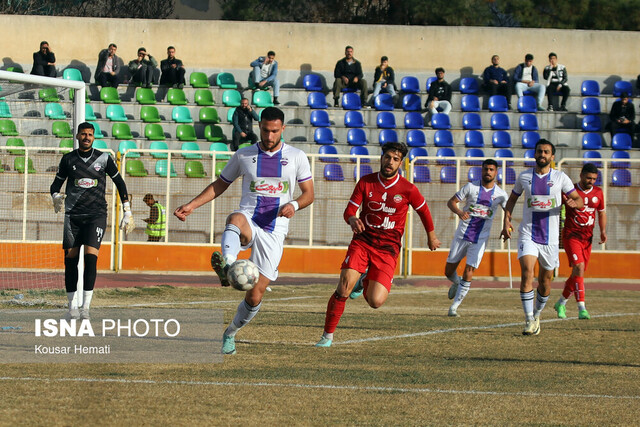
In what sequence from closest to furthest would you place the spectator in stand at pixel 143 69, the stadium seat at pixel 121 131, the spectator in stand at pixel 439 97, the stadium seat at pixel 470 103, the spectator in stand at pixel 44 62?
1. the stadium seat at pixel 121 131
2. the spectator in stand at pixel 44 62
3. the spectator in stand at pixel 439 97
4. the spectator in stand at pixel 143 69
5. the stadium seat at pixel 470 103

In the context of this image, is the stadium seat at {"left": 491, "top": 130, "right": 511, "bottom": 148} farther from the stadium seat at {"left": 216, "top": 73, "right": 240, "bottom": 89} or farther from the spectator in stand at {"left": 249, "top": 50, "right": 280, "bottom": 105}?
the stadium seat at {"left": 216, "top": 73, "right": 240, "bottom": 89}

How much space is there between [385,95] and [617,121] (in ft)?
21.3

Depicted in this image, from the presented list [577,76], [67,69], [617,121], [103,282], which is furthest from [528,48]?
[103,282]

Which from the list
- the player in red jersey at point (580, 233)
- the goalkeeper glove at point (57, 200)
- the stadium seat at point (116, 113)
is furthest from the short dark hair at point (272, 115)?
the stadium seat at point (116, 113)

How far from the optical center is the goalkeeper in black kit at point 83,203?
11.2 metres

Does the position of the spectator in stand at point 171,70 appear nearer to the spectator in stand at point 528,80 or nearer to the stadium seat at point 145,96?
the stadium seat at point 145,96

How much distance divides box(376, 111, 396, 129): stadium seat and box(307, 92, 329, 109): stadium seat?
1601 millimetres

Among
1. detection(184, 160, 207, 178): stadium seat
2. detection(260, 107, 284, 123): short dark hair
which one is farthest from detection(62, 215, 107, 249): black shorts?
detection(184, 160, 207, 178): stadium seat

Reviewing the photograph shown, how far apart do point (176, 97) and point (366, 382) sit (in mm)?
20446

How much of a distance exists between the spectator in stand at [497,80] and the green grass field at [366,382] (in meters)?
15.9

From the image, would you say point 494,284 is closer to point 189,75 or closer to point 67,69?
point 189,75

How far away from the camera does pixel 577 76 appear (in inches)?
1157

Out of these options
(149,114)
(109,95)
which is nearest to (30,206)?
(149,114)

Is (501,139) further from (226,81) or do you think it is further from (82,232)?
(82,232)
